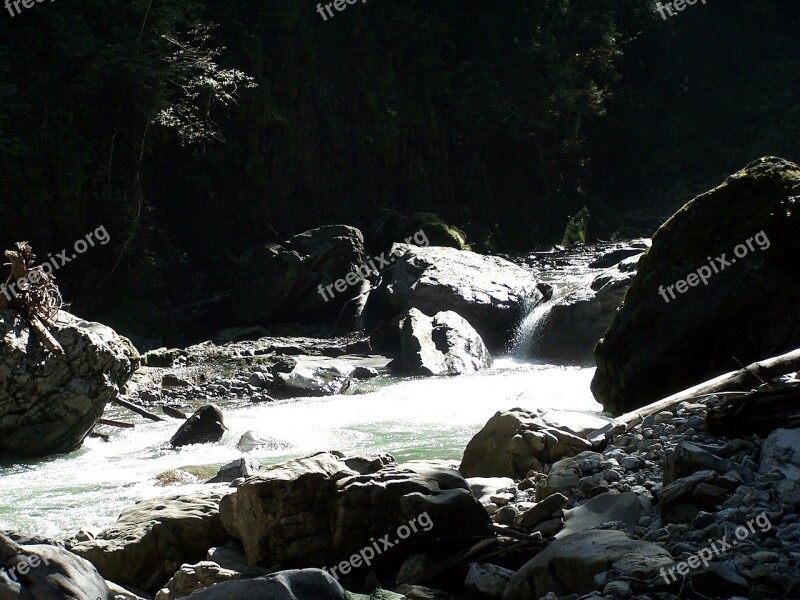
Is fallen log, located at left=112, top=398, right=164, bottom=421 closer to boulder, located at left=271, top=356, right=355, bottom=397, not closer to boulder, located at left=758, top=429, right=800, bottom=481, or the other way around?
boulder, located at left=271, top=356, right=355, bottom=397

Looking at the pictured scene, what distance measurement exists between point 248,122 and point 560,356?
30.0ft

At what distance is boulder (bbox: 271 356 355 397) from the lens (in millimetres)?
12797

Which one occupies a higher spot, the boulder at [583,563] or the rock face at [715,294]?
the rock face at [715,294]

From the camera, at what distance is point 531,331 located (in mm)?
15711

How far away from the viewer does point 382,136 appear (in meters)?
22.0

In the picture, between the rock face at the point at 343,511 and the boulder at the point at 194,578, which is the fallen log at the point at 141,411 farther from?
the boulder at the point at 194,578

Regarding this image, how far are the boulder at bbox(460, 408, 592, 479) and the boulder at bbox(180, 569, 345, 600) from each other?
273cm

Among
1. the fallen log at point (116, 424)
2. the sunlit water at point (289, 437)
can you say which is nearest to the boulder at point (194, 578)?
the sunlit water at point (289, 437)

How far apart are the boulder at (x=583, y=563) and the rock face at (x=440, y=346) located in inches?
380

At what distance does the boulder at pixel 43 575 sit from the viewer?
12.5ft

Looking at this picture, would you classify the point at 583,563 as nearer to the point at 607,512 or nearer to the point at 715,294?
the point at 607,512

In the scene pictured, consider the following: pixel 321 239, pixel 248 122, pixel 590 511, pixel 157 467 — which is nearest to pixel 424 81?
pixel 248 122

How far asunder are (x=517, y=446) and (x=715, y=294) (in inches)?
91.6

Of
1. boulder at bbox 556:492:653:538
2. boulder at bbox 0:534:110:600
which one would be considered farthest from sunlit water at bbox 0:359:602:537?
boulder at bbox 0:534:110:600
